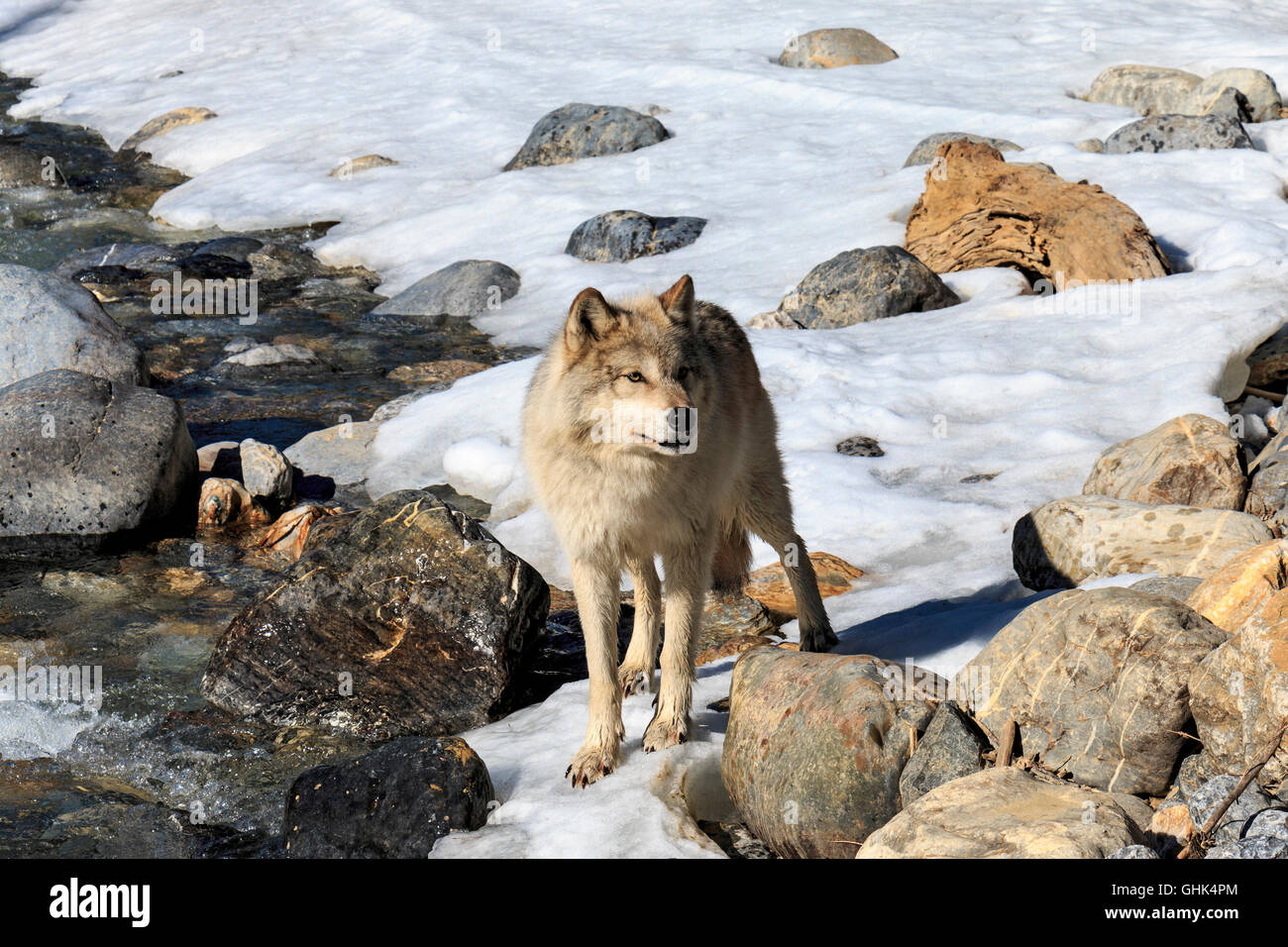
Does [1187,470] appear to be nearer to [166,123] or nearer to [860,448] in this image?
[860,448]

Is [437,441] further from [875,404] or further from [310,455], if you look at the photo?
[875,404]

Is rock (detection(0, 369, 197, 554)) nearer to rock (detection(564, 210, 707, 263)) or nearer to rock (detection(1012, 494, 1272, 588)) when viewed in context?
rock (detection(1012, 494, 1272, 588))

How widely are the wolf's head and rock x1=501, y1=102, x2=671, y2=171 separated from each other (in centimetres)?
1301

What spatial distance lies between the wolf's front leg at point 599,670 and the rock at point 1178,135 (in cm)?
1175

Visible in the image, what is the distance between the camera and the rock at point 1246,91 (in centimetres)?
1516

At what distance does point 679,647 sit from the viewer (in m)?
5.37

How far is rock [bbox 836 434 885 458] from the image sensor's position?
895cm

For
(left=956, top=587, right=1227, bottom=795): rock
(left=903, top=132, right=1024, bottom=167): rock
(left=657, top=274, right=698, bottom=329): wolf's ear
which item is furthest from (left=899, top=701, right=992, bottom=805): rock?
(left=903, top=132, right=1024, bottom=167): rock

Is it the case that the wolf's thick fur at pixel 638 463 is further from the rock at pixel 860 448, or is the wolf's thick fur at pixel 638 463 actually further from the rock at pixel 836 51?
the rock at pixel 836 51

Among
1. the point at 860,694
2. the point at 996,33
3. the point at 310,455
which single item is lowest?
the point at 310,455

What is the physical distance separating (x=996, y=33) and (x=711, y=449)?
58.7 ft

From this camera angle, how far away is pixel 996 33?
66.5 feet

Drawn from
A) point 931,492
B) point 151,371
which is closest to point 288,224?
point 151,371

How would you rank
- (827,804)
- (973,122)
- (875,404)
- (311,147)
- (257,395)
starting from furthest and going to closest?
(311,147)
(973,122)
(257,395)
(875,404)
(827,804)
